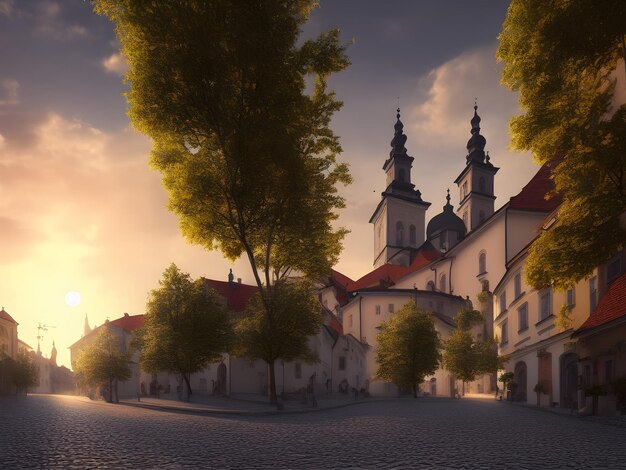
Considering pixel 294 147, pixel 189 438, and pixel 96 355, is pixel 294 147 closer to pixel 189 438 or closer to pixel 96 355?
pixel 189 438

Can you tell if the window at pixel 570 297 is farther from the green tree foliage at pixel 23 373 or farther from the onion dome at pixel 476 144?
the onion dome at pixel 476 144

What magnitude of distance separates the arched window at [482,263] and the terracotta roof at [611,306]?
31686mm

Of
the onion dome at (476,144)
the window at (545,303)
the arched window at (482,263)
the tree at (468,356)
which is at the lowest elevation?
the tree at (468,356)

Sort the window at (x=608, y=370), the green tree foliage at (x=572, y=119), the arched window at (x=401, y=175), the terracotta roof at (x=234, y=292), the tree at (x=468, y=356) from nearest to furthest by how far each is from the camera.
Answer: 1. the green tree foliage at (x=572, y=119)
2. the window at (x=608, y=370)
3. the tree at (x=468, y=356)
4. the terracotta roof at (x=234, y=292)
5. the arched window at (x=401, y=175)

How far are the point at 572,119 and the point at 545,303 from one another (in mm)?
15730

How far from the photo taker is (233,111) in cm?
1841

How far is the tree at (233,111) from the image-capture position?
1672 centimetres

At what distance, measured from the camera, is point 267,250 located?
21.7 m

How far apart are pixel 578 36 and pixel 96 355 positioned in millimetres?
34563

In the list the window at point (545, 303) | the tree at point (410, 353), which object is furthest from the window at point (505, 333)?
the window at point (545, 303)

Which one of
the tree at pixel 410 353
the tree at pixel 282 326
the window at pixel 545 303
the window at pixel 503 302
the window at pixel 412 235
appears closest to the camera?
the tree at pixel 282 326

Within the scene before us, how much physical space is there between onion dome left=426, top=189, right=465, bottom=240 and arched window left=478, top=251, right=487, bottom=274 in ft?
96.7

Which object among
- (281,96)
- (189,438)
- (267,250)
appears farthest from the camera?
(267,250)

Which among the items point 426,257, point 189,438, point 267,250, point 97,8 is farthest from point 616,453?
point 426,257
